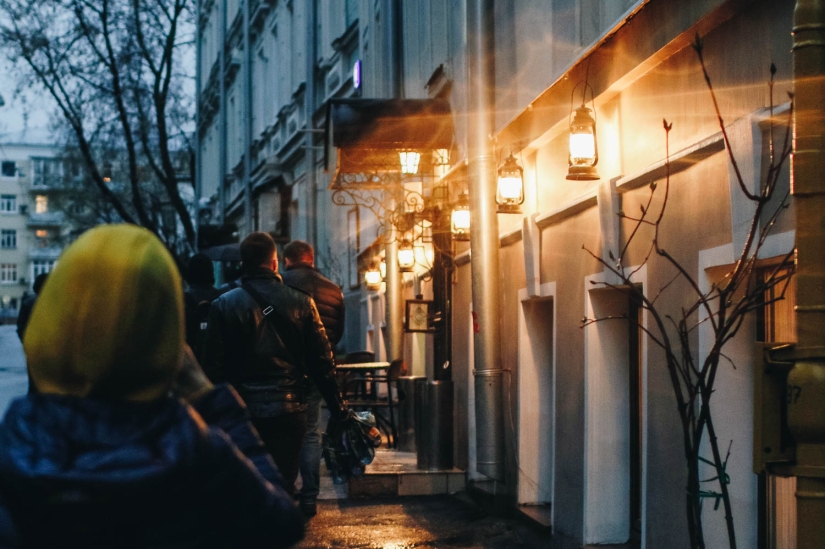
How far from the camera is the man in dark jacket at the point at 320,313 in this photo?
8.85m

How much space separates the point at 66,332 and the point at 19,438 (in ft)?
0.66

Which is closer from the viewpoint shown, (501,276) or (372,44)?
(501,276)

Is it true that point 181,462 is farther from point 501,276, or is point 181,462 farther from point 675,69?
point 501,276

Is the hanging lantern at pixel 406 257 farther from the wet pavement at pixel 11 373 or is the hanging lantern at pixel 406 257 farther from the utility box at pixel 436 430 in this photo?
the wet pavement at pixel 11 373

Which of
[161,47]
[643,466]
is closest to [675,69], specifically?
[643,466]

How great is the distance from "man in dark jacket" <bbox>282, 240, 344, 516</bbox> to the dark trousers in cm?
182

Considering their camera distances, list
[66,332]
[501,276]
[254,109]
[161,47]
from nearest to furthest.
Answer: [66,332] → [501,276] → [161,47] → [254,109]

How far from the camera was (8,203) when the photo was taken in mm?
112688

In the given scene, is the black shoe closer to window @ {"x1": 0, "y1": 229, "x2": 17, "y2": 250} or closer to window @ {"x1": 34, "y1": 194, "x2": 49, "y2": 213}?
window @ {"x1": 34, "y1": 194, "x2": 49, "y2": 213}

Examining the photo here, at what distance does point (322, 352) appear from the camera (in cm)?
693

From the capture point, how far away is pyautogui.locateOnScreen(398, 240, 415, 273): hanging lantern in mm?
14377

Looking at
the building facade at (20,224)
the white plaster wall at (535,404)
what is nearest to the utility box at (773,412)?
the white plaster wall at (535,404)

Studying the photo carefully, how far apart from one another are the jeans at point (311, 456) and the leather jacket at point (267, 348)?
5.90 feet

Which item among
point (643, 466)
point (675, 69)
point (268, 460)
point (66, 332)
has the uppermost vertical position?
point (675, 69)
